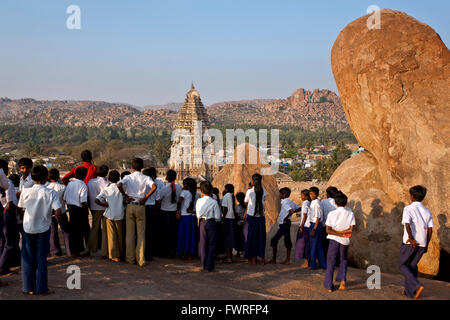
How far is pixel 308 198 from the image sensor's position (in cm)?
679

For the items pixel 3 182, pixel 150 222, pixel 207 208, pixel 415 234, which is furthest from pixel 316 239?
pixel 3 182

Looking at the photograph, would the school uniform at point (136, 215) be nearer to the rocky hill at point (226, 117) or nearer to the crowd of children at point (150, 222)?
the crowd of children at point (150, 222)

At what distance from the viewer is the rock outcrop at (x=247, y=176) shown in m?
13.1

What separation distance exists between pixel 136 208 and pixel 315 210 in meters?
2.77

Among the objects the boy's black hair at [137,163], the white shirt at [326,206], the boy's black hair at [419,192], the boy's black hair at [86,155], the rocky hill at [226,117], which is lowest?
the white shirt at [326,206]

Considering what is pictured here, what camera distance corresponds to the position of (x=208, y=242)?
235 inches

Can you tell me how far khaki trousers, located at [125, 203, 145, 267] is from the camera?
19.6ft

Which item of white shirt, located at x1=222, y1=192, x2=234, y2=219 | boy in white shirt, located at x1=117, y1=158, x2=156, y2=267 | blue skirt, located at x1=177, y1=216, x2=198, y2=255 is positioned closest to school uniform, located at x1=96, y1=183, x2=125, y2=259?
boy in white shirt, located at x1=117, y1=158, x2=156, y2=267

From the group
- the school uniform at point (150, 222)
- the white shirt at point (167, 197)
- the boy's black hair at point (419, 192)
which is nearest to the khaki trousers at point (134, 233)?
the school uniform at point (150, 222)

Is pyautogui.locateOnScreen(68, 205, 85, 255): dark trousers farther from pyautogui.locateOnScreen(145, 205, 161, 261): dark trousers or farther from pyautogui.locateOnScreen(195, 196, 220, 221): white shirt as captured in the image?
pyautogui.locateOnScreen(195, 196, 220, 221): white shirt

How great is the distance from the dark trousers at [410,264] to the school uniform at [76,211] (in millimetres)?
4553

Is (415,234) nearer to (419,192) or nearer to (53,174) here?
(419,192)

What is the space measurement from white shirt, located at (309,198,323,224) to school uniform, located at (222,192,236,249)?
130 cm
